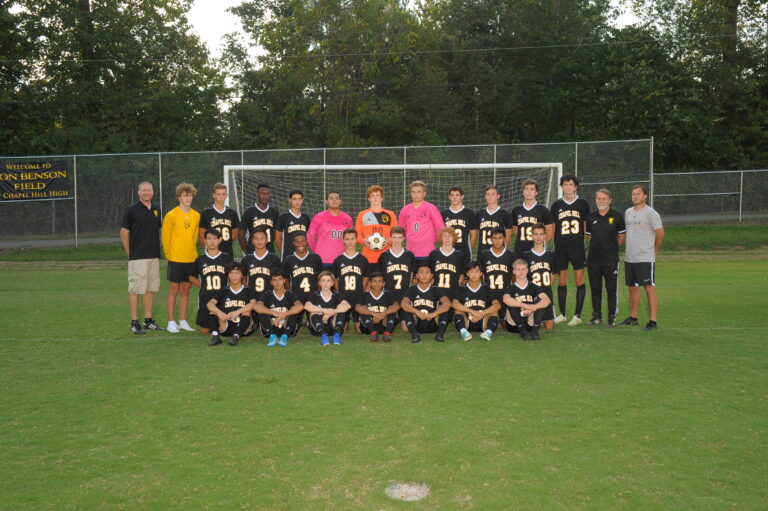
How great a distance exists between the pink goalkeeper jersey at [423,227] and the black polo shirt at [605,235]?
6.25 feet

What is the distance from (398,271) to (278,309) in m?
1.47

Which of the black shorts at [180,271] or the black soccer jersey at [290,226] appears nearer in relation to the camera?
the black shorts at [180,271]

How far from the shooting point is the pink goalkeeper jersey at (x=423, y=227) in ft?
27.6

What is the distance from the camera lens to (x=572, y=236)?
27.6 feet

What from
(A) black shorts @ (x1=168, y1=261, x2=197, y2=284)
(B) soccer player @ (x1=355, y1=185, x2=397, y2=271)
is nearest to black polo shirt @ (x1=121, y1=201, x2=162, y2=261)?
(A) black shorts @ (x1=168, y1=261, x2=197, y2=284)

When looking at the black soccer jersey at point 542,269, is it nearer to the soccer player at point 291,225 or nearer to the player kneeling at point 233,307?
the soccer player at point 291,225

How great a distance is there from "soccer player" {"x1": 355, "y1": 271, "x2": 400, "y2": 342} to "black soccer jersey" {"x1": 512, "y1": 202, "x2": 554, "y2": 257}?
1.84 m

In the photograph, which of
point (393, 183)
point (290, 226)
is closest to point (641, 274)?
point (290, 226)

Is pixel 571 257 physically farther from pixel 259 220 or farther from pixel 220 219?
pixel 220 219

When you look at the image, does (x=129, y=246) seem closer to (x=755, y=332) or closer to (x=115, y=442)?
(x=115, y=442)

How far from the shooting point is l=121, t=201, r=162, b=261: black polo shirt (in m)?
8.03

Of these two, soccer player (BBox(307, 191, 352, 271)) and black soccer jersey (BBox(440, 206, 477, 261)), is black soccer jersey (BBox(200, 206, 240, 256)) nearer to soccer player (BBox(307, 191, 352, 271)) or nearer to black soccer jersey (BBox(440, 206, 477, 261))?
soccer player (BBox(307, 191, 352, 271))

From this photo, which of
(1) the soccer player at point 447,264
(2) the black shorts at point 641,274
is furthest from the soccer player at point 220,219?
(2) the black shorts at point 641,274

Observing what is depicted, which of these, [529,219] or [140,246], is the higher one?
[529,219]
